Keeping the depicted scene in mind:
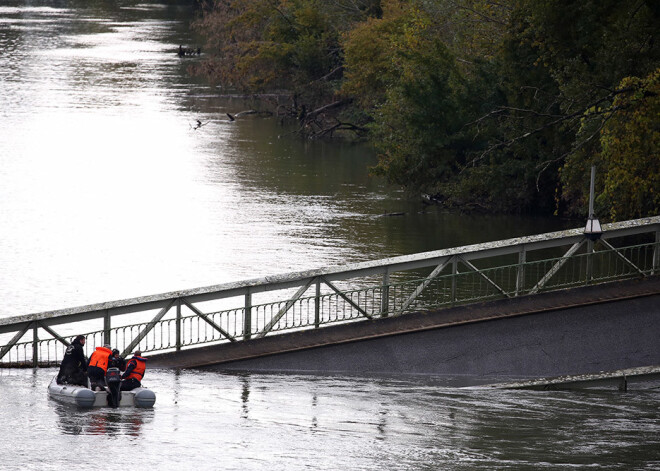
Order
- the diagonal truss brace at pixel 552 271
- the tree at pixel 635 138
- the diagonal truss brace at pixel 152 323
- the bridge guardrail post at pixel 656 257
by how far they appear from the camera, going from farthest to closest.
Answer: the tree at pixel 635 138 < the bridge guardrail post at pixel 656 257 < the diagonal truss brace at pixel 152 323 < the diagonal truss brace at pixel 552 271

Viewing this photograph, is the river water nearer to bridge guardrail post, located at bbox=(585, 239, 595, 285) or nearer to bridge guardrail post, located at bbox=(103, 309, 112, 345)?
bridge guardrail post, located at bbox=(103, 309, 112, 345)

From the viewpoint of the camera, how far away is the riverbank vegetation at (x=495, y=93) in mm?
28500

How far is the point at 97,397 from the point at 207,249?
73.6 ft

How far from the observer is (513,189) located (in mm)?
42438

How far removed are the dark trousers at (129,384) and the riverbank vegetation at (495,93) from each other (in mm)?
13220

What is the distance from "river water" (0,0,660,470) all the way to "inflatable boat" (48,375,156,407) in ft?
0.72

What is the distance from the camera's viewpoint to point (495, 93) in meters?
43.4

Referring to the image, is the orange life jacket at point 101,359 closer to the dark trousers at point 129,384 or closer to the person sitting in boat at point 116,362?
the person sitting in boat at point 116,362

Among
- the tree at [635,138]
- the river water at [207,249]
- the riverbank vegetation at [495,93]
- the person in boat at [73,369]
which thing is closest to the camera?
the river water at [207,249]

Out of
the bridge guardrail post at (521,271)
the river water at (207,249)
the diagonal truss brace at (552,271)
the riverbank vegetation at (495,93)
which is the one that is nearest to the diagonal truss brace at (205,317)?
the river water at (207,249)

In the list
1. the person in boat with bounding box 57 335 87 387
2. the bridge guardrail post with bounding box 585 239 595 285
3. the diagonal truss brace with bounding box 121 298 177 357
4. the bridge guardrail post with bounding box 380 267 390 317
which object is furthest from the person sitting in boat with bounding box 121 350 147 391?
the bridge guardrail post with bounding box 585 239 595 285

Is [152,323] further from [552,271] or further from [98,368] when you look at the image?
[552,271]

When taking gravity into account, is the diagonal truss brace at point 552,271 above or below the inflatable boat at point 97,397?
above

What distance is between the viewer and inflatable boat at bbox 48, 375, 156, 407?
1571 centimetres
